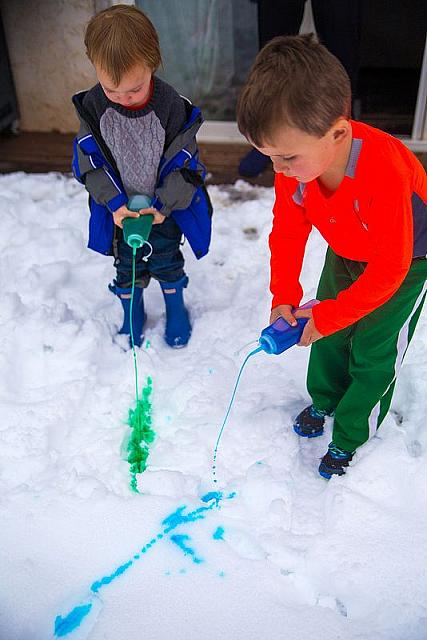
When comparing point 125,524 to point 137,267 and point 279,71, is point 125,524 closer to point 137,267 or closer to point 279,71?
point 137,267

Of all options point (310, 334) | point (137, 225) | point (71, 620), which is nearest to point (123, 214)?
point (137, 225)

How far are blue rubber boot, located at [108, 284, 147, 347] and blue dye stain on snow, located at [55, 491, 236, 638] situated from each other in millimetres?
706

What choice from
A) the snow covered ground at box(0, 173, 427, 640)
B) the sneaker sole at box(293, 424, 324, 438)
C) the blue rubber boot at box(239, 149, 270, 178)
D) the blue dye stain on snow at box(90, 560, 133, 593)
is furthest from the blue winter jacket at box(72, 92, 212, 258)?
the blue rubber boot at box(239, 149, 270, 178)

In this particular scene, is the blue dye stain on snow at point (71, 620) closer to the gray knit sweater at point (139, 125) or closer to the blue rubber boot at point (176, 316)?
the blue rubber boot at point (176, 316)

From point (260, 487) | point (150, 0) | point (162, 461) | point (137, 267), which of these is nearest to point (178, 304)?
point (137, 267)

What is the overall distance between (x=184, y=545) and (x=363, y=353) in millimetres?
627

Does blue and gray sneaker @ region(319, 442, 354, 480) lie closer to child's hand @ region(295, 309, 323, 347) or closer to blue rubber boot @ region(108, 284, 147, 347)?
child's hand @ region(295, 309, 323, 347)

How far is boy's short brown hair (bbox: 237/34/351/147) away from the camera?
3.56 ft

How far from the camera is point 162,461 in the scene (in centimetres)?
175

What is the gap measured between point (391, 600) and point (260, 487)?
406 millimetres

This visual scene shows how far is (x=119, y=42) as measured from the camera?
60.8 inches

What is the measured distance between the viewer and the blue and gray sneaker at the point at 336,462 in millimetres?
1665

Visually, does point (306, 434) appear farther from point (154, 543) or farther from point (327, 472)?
point (154, 543)

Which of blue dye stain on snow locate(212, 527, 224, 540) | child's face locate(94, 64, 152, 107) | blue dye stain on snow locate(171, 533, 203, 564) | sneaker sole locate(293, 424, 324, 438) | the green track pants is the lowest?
blue dye stain on snow locate(171, 533, 203, 564)
